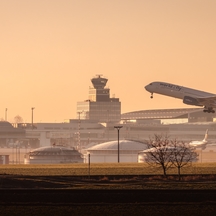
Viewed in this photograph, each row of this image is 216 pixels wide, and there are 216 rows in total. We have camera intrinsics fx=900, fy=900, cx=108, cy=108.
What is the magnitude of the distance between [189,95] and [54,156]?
1479 inches

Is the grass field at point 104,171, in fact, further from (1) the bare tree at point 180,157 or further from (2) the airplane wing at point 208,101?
(2) the airplane wing at point 208,101

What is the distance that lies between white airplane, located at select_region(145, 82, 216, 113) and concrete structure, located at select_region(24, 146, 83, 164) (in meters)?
26.9

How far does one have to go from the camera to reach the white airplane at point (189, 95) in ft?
550

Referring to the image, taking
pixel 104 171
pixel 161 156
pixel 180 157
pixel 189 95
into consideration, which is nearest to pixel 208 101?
pixel 189 95

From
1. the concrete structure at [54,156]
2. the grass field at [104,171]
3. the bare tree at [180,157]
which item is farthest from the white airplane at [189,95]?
the grass field at [104,171]

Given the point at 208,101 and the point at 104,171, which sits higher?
the point at 208,101

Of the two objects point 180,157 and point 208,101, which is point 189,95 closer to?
point 208,101

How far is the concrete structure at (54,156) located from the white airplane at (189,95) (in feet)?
88.3

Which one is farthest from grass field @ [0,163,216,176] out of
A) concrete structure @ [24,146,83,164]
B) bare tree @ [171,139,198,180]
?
concrete structure @ [24,146,83,164]

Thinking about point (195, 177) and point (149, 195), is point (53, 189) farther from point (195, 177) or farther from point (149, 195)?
point (195, 177)

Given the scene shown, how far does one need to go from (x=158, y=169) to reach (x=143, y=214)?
6393 centimetres

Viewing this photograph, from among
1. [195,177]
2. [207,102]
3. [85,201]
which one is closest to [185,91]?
[207,102]

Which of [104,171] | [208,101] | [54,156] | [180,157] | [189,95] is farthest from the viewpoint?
[54,156]

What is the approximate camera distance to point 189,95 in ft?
557
